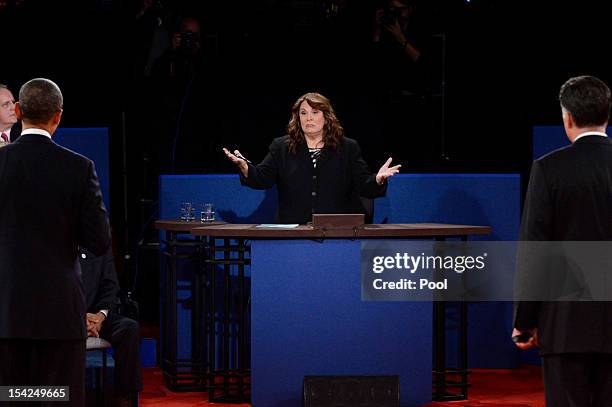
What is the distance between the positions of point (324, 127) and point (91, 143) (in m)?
1.44

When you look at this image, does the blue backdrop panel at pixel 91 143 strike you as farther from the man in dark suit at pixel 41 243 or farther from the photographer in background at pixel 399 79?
the man in dark suit at pixel 41 243

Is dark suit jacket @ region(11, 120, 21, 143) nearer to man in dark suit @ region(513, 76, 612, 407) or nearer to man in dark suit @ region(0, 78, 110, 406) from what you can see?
man in dark suit @ region(0, 78, 110, 406)

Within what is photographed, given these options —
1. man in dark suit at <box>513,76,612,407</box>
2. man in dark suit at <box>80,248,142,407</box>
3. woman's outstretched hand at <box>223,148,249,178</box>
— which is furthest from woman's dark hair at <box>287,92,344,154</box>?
man in dark suit at <box>513,76,612,407</box>

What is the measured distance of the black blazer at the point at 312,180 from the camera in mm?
5832

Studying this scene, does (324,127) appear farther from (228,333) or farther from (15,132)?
(15,132)

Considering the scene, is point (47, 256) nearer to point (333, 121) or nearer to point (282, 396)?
point (282, 396)

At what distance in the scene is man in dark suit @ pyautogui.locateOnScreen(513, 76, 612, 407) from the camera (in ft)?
10.6

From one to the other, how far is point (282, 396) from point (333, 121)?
1.67 m

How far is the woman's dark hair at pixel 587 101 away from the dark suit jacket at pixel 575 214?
0.06 m

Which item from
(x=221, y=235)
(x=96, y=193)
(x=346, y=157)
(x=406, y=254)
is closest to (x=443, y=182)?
(x=346, y=157)

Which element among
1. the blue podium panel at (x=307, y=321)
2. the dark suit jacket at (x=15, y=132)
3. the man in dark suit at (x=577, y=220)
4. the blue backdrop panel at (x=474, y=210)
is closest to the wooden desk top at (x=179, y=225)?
the blue podium panel at (x=307, y=321)

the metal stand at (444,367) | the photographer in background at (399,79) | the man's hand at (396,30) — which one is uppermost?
the man's hand at (396,30)

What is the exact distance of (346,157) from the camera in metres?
5.90

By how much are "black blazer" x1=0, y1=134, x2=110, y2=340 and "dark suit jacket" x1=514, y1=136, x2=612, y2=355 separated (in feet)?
5.08
